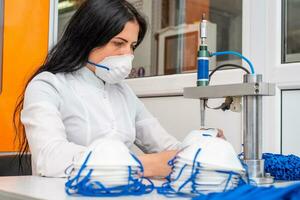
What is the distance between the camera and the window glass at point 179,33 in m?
1.72

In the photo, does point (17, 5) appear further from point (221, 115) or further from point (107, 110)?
point (221, 115)

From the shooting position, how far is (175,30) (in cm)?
188

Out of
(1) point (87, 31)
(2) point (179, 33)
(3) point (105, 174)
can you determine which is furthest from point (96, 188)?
(2) point (179, 33)

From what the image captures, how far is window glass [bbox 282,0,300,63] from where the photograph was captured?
141 centimetres

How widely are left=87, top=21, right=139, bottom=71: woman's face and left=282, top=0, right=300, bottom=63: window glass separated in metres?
0.52

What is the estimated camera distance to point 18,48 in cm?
A: 169

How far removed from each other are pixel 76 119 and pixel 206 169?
67 centimetres

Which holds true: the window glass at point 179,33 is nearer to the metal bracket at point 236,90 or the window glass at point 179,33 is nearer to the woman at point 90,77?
the woman at point 90,77

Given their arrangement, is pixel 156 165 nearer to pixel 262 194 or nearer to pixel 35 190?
pixel 35 190

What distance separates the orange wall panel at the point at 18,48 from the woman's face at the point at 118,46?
1.59 ft

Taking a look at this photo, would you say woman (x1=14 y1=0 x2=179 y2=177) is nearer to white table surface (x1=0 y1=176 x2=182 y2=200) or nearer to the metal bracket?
white table surface (x1=0 y1=176 x2=182 y2=200)

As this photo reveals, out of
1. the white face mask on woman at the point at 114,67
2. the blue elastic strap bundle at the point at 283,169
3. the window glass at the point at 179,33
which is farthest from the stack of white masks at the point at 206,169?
the window glass at the point at 179,33

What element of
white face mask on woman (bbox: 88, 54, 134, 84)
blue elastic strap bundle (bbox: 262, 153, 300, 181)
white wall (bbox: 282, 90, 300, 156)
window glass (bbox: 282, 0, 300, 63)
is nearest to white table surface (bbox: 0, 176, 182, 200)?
blue elastic strap bundle (bbox: 262, 153, 300, 181)

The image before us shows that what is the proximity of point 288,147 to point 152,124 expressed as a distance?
466 mm
